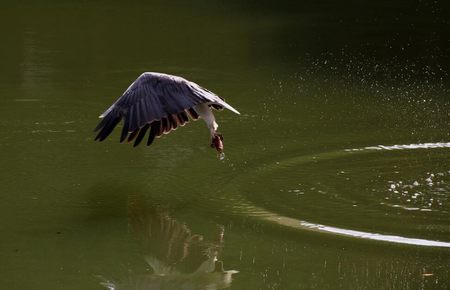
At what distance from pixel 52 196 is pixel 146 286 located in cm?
Answer: 154

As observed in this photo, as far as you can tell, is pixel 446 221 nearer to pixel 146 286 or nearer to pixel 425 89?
pixel 146 286

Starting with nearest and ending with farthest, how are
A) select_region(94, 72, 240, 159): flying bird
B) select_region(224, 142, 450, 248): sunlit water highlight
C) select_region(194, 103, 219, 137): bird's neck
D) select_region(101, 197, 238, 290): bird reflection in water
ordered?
select_region(101, 197, 238, 290): bird reflection in water → select_region(224, 142, 450, 248): sunlit water highlight → select_region(94, 72, 240, 159): flying bird → select_region(194, 103, 219, 137): bird's neck

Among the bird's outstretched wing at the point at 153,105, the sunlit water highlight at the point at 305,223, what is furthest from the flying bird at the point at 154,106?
the sunlit water highlight at the point at 305,223

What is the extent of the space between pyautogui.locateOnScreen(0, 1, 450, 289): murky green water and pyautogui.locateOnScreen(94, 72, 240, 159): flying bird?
509 mm

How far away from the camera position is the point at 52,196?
6.50 meters

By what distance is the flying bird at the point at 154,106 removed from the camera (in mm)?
5949

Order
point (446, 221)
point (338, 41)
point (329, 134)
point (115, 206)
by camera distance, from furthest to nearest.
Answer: point (338, 41) < point (329, 134) < point (115, 206) < point (446, 221)

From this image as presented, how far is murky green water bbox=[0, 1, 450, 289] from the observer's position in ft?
17.9

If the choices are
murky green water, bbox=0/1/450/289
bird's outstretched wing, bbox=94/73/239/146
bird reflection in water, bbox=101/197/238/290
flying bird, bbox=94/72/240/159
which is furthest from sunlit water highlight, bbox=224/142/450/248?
bird's outstretched wing, bbox=94/73/239/146

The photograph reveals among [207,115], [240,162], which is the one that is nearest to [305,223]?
[207,115]

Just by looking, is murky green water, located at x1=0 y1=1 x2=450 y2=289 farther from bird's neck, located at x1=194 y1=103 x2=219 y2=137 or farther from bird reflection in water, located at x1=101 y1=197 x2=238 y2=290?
bird's neck, located at x1=194 y1=103 x2=219 y2=137

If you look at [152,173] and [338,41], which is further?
[338,41]

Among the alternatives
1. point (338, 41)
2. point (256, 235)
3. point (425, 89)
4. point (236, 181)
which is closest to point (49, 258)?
point (256, 235)

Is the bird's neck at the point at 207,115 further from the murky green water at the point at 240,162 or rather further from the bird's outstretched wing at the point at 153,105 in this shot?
the murky green water at the point at 240,162
